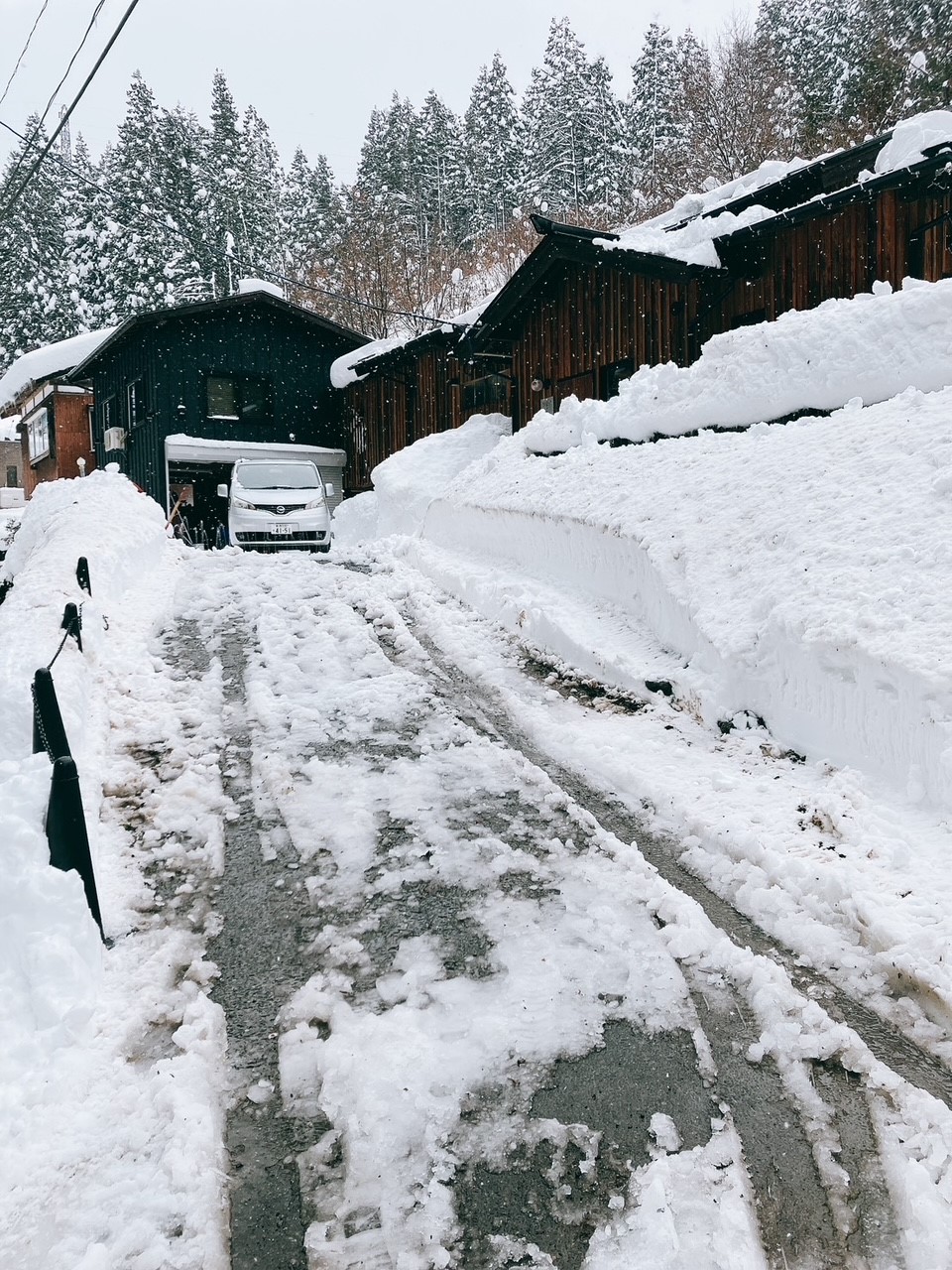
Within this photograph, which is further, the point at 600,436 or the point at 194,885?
the point at 600,436

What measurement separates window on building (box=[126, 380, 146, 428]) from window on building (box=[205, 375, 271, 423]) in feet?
7.77

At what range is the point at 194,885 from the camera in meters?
3.83

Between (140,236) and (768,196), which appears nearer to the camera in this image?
(768,196)

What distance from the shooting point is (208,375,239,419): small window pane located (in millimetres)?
26062

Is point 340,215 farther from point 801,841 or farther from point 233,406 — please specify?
point 801,841

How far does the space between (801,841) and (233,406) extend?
25.9m

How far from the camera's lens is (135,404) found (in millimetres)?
27172

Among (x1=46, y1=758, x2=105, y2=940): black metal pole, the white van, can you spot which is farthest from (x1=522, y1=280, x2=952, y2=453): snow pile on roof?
(x1=46, y1=758, x2=105, y2=940): black metal pole

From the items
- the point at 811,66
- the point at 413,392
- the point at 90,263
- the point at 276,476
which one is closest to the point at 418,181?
the point at 90,263

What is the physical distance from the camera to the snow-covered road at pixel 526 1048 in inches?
85.7

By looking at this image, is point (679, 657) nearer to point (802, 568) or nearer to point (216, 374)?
point (802, 568)

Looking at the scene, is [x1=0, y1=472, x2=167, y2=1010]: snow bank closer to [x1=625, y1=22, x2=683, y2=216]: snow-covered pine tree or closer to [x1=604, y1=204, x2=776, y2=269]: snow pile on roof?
[x1=604, y1=204, x2=776, y2=269]: snow pile on roof

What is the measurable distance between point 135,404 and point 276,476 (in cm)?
1521

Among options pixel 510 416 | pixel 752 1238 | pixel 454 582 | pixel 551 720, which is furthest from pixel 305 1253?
pixel 510 416
